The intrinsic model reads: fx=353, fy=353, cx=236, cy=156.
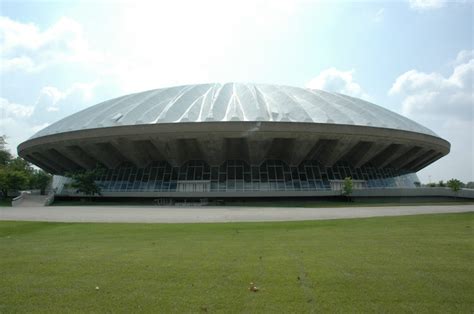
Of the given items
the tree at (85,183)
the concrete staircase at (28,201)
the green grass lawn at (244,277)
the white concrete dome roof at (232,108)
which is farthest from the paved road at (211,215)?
the white concrete dome roof at (232,108)

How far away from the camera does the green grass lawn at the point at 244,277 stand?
4375 mm

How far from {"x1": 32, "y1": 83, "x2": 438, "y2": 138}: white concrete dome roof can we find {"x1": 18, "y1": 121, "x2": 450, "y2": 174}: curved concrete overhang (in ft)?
3.12

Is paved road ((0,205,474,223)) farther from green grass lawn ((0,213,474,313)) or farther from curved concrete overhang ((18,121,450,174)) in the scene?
curved concrete overhang ((18,121,450,174))

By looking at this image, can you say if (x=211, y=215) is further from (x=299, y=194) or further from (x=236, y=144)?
(x=236, y=144)

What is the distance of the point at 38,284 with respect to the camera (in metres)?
5.19

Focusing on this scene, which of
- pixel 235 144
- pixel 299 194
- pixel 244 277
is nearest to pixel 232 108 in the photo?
pixel 235 144

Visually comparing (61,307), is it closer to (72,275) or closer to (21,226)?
(72,275)

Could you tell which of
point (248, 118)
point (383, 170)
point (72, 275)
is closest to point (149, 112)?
point (248, 118)

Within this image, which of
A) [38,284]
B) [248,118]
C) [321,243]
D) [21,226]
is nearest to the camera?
[38,284]

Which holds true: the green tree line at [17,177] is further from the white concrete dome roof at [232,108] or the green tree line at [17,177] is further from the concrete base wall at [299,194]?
the concrete base wall at [299,194]

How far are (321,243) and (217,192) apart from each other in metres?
26.1

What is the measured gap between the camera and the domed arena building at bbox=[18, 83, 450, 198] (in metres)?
33.3

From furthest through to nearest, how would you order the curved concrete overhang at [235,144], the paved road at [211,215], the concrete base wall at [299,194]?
the concrete base wall at [299,194] → the curved concrete overhang at [235,144] → the paved road at [211,215]

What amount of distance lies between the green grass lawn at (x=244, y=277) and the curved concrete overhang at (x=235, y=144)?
24401 mm
